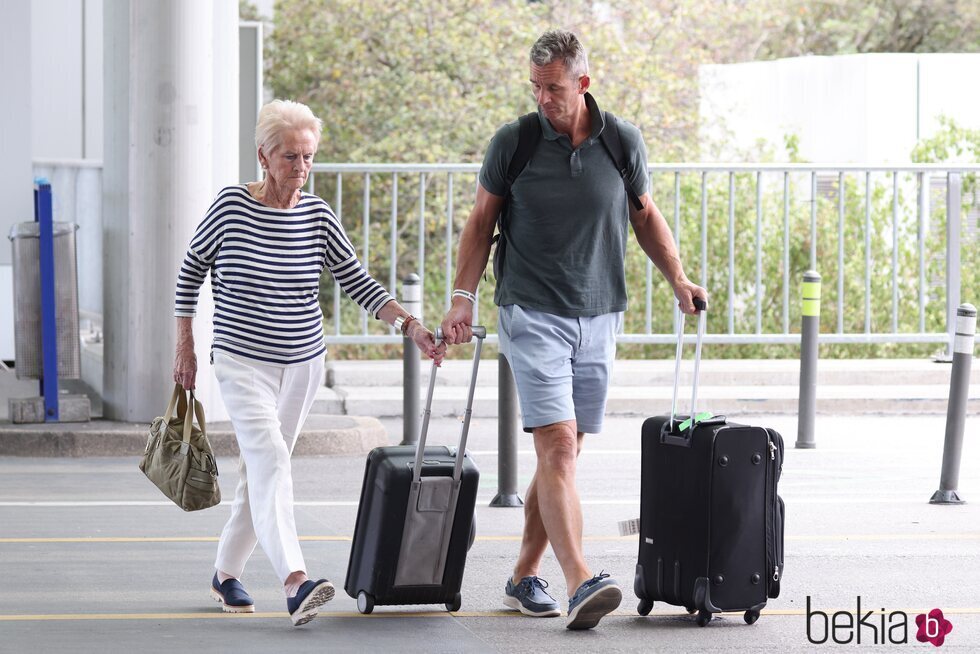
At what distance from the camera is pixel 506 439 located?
8547 millimetres

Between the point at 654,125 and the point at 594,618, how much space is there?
15.0 metres

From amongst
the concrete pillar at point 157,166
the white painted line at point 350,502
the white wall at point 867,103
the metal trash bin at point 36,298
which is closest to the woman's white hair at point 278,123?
the white painted line at point 350,502

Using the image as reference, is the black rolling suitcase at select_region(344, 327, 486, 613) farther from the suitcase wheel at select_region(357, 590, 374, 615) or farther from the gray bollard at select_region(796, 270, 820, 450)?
the gray bollard at select_region(796, 270, 820, 450)

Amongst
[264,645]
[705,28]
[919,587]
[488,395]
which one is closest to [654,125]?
[705,28]

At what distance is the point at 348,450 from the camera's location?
1045cm

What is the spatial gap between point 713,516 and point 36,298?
6.07 m

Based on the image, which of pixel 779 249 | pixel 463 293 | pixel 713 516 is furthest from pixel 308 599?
pixel 779 249

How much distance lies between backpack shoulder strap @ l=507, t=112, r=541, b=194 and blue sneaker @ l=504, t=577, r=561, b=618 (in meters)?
1.52

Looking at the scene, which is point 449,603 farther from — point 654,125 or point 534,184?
point 654,125

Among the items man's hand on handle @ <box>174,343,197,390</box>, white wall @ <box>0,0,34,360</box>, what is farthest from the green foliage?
man's hand on handle @ <box>174,343,197,390</box>

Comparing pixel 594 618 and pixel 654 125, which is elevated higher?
pixel 654 125

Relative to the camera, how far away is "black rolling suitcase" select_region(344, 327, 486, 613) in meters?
5.96

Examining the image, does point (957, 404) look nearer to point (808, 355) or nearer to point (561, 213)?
point (808, 355)

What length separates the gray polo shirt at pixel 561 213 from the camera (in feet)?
19.7
